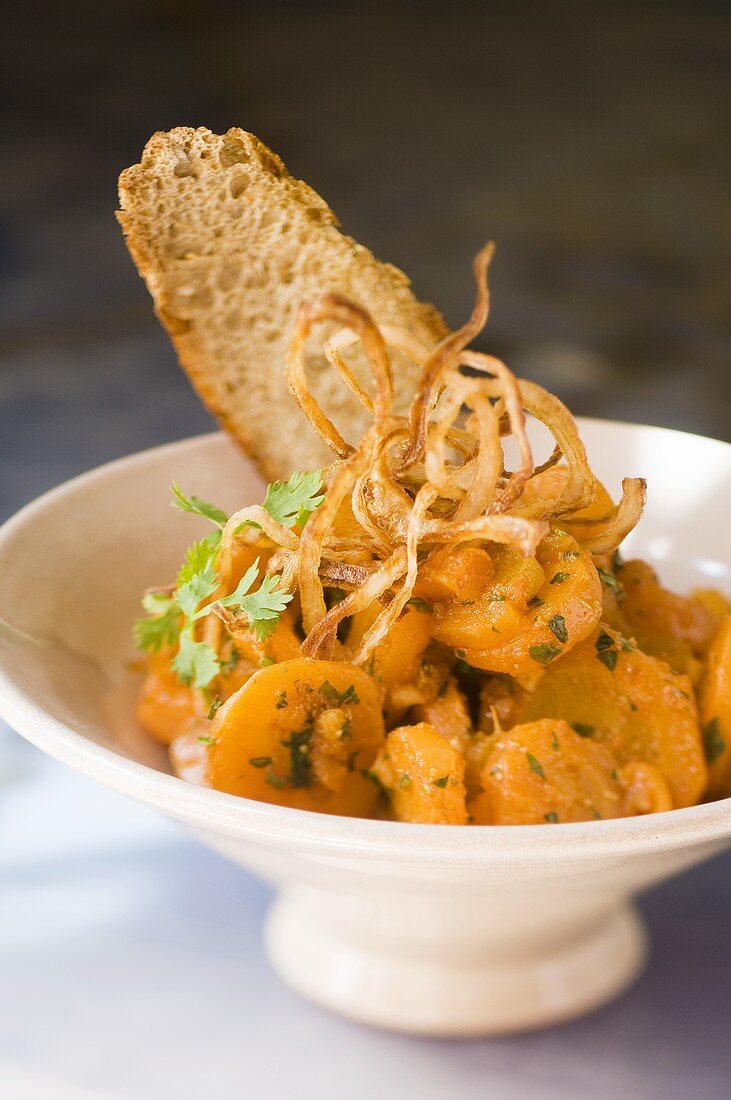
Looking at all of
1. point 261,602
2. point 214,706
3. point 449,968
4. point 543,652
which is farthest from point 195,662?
point 449,968

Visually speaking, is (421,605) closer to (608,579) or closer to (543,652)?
(543,652)

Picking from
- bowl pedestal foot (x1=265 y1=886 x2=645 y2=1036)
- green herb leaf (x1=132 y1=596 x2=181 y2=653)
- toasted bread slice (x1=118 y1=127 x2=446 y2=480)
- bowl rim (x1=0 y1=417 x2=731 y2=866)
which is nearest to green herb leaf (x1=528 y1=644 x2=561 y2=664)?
bowl rim (x1=0 y1=417 x2=731 y2=866)

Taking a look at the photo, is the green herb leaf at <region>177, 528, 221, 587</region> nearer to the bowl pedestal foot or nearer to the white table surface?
the bowl pedestal foot

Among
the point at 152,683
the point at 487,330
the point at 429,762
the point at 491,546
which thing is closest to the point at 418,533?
the point at 491,546

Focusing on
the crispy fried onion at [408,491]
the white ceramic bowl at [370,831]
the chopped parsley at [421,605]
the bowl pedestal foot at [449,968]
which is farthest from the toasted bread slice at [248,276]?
the bowl pedestal foot at [449,968]

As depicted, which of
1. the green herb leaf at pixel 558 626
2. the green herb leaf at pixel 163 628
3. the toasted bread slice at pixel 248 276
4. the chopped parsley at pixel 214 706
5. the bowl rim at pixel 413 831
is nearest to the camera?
the bowl rim at pixel 413 831

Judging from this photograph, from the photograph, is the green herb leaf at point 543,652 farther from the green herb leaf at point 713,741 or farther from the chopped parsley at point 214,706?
the chopped parsley at point 214,706

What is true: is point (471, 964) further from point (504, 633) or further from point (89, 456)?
point (89, 456)
